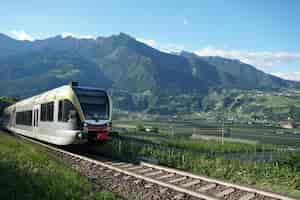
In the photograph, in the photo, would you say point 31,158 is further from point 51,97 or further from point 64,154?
point 51,97

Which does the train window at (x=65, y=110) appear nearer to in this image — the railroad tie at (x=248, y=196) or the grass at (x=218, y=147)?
the railroad tie at (x=248, y=196)

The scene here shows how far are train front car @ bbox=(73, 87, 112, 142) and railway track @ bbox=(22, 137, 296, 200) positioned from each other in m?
2.64

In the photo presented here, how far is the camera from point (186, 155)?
1539 cm

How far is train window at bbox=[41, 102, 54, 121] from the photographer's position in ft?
64.8

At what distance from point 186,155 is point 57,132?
776 centimetres

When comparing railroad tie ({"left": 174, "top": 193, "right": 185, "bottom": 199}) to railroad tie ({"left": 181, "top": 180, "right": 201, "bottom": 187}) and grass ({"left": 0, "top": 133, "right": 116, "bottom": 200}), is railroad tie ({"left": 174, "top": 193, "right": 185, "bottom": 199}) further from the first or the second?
grass ({"left": 0, "top": 133, "right": 116, "bottom": 200})

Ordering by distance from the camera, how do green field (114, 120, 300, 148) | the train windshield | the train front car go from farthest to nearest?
green field (114, 120, 300, 148) < the train windshield < the train front car

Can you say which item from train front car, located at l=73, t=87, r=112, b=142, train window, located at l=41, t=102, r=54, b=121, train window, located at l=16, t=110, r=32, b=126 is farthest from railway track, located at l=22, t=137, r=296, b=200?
train window, located at l=16, t=110, r=32, b=126

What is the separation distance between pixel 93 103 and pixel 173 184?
8.35m

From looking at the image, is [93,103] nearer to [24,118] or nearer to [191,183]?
[191,183]

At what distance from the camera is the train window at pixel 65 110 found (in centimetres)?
1715

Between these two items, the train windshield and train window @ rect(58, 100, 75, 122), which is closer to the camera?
the train windshield

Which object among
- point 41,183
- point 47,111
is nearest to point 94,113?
point 47,111

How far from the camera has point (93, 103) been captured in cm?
1714
